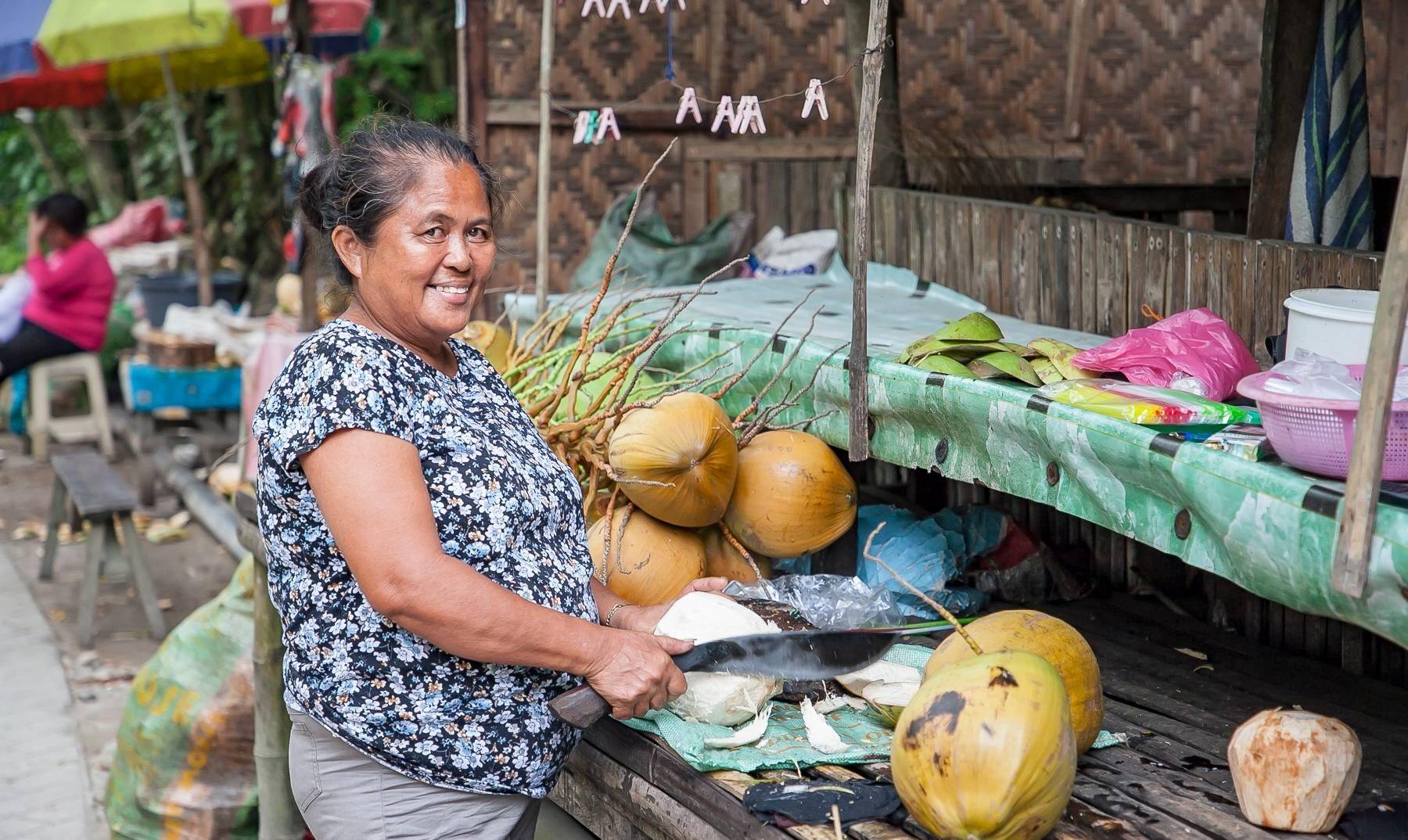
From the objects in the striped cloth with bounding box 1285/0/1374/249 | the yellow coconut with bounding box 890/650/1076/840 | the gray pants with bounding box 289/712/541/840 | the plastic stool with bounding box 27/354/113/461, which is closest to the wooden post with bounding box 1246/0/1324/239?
the striped cloth with bounding box 1285/0/1374/249

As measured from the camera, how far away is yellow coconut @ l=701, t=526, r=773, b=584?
3.01 metres

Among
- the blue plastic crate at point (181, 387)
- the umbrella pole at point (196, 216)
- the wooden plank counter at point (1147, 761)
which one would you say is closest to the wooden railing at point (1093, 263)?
the wooden plank counter at point (1147, 761)

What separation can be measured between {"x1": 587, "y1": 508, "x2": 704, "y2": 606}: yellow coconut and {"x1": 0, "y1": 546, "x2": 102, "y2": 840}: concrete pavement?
2354 millimetres

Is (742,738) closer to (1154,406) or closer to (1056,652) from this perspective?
(1056,652)

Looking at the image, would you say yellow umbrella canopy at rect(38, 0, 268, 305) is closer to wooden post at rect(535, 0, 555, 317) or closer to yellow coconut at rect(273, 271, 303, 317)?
yellow coconut at rect(273, 271, 303, 317)

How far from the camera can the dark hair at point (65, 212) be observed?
8.11 m

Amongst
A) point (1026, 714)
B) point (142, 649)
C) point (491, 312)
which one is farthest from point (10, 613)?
point (1026, 714)

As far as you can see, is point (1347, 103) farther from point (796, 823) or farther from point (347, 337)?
point (347, 337)

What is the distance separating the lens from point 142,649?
18.4 ft

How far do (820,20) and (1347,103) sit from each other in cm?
307

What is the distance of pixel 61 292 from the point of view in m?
8.12

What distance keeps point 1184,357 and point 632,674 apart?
1203mm

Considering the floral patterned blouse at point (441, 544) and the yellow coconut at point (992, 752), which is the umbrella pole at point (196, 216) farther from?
the yellow coconut at point (992, 752)

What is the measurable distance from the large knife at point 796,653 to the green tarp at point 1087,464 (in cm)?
38
